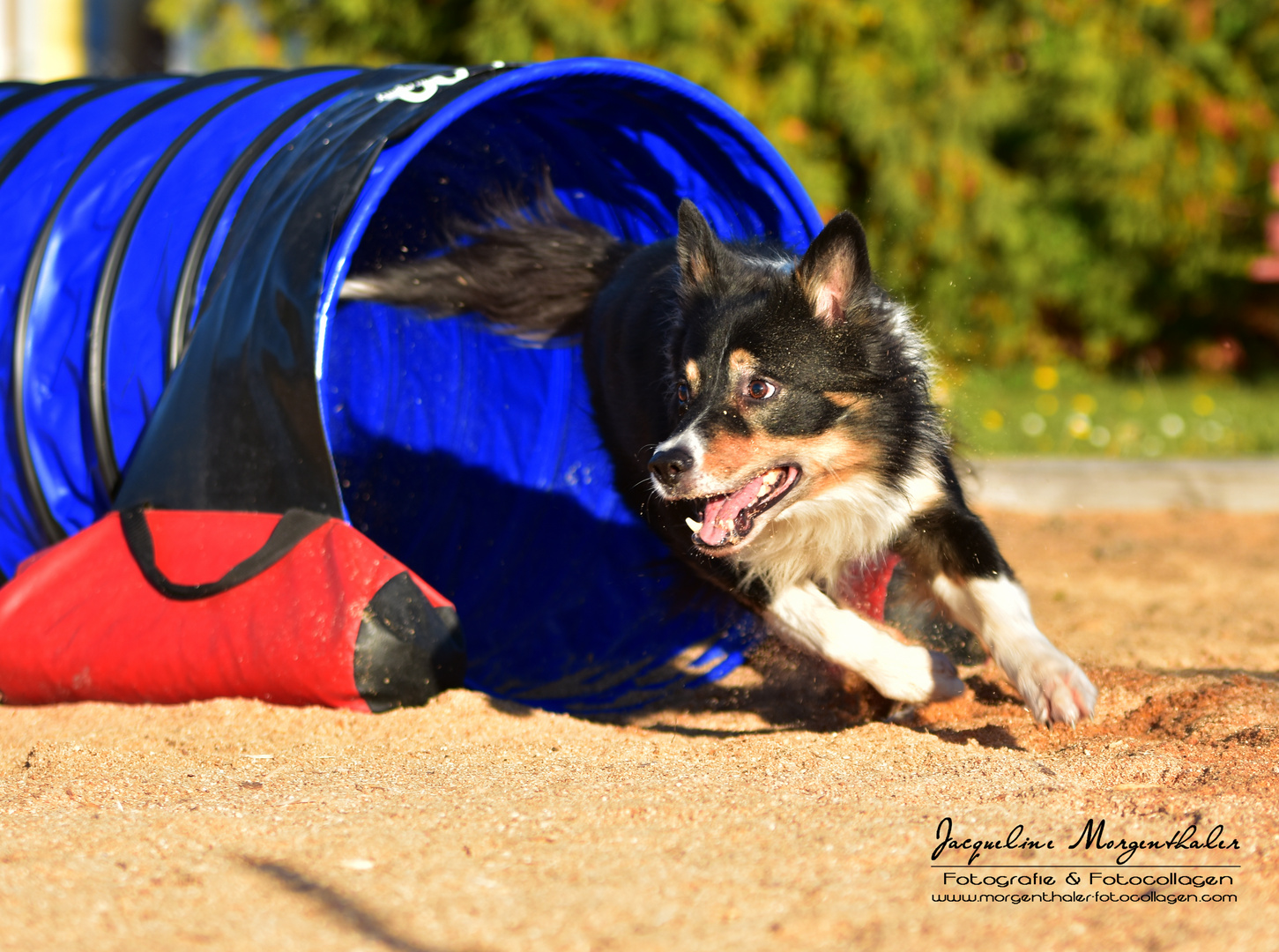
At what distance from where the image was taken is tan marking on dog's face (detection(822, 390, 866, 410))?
3.68 meters

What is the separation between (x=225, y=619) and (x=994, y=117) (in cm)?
872

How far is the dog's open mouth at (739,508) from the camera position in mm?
3613

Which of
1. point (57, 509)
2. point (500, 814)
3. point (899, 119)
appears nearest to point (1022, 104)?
point (899, 119)

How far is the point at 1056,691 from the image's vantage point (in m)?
3.34

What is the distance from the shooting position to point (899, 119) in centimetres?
1020

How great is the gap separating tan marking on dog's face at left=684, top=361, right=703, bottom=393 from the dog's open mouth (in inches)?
12.1

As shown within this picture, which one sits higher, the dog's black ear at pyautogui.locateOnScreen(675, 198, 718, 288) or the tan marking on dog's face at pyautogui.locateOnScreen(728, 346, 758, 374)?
the dog's black ear at pyautogui.locateOnScreen(675, 198, 718, 288)

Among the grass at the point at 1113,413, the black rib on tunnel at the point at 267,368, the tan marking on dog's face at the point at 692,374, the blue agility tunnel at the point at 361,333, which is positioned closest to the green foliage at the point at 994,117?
the grass at the point at 1113,413

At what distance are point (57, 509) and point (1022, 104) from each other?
885 centimetres

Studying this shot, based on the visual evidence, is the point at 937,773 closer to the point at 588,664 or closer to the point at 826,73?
the point at 588,664

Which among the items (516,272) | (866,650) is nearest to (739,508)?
(866,650)

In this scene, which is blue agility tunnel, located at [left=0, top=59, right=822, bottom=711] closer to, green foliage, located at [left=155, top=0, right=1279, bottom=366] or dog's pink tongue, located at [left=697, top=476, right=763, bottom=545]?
dog's pink tongue, located at [left=697, top=476, right=763, bottom=545]

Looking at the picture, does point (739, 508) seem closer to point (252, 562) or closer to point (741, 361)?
point (741, 361)

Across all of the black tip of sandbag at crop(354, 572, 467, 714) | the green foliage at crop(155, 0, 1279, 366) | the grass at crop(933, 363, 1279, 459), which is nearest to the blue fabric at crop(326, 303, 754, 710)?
the black tip of sandbag at crop(354, 572, 467, 714)
